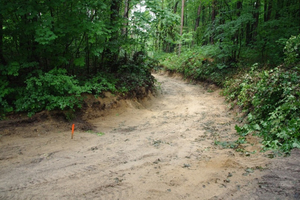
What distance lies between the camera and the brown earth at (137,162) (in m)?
3.18

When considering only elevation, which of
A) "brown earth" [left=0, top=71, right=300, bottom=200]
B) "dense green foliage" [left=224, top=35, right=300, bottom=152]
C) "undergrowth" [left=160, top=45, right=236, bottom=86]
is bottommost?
"brown earth" [left=0, top=71, right=300, bottom=200]

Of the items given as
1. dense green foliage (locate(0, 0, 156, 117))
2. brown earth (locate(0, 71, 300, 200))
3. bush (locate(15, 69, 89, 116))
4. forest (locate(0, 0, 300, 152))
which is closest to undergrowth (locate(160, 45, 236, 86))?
forest (locate(0, 0, 300, 152))

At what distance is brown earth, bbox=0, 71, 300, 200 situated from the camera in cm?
318

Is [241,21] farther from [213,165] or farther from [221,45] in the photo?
[213,165]

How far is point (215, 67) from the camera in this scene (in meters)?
16.0

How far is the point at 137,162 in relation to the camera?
448 cm

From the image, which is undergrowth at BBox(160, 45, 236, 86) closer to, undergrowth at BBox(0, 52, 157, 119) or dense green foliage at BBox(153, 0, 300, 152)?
dense green foliage at BBox(153, 0, 300, 152)

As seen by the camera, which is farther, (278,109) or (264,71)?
(264,71)

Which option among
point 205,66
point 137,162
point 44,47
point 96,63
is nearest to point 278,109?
point 137,162

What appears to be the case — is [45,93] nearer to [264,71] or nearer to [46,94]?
[46,94]

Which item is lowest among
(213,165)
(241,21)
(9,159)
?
(9,159)

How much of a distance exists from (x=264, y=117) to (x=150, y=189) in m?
4.61

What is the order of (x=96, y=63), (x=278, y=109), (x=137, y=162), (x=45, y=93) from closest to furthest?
1. (x=137, y=162)
2. (x=278, y=109)
3. (x=45, y=93)
4. (x=96, y=63)

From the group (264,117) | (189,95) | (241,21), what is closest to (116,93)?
(189,95)
